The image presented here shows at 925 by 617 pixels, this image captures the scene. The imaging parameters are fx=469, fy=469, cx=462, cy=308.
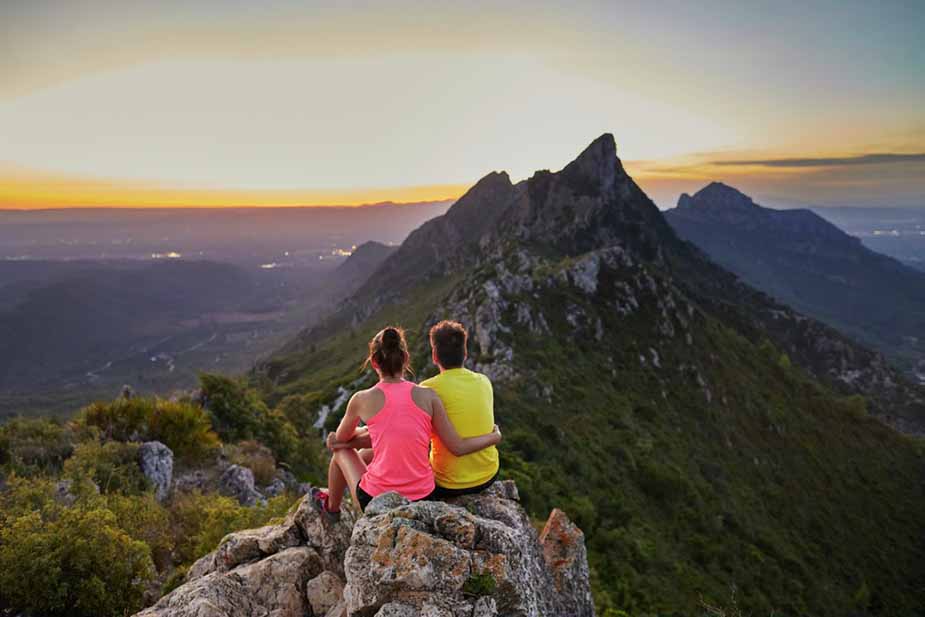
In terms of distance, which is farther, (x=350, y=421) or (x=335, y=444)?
(x=335, y=444)

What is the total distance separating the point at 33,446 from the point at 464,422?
36.2ft

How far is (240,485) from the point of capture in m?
12.1

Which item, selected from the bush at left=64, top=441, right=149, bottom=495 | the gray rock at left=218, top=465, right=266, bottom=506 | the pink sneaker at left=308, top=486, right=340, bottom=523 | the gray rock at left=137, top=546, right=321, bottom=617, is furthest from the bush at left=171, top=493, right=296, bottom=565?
the gray rock at left=137, top=546, right=321, bottom=617

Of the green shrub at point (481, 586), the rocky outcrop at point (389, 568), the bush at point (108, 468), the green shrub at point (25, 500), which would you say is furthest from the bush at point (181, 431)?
the green shrub at point (481, 586)

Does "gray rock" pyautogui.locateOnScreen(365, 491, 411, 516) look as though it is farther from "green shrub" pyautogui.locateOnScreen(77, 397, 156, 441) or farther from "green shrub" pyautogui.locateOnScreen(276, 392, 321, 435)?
"green shrub" pyautogui.locateOnScreen(276, 392, 321, 435)

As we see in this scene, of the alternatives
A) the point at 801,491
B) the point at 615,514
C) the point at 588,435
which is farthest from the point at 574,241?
the point at 615,514

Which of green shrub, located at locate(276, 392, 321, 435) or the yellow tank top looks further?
green shrub, located at locate(276, 392, 321, 435)

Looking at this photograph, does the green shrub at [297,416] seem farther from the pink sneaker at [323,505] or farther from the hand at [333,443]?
the hand at [333,443]

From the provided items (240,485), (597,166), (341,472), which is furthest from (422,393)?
(597,166)

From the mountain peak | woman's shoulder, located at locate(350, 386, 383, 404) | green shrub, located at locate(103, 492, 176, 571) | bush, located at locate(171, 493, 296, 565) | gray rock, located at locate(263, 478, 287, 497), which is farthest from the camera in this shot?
the mountain peak

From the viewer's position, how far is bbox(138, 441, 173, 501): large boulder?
10.8m

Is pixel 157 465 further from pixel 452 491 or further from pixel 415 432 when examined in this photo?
pixel 415 432

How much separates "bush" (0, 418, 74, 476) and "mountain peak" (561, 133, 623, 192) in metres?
143

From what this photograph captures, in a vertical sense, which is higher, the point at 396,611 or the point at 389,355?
the point at 389,355
